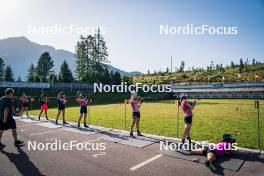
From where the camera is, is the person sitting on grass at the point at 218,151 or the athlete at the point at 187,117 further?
the athlete at the point at 187,117

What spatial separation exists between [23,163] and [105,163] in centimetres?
248

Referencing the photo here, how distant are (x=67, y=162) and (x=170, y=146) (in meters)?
3.81

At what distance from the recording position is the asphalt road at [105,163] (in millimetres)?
5645

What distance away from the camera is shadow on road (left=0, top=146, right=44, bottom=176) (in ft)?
18.5

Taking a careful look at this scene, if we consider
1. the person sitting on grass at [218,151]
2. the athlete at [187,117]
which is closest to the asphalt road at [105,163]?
the person sitting on grass at [218,151]

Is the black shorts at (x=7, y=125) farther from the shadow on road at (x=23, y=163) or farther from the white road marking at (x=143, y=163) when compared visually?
the white road marking at (x=143, y=163)

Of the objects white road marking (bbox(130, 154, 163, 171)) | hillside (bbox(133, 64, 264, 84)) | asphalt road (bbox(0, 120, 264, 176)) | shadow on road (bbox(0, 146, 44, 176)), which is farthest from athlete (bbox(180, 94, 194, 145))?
hillside (bbox(133, 64, 264, 84))

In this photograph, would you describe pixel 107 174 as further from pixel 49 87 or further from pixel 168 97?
pixel 168 97

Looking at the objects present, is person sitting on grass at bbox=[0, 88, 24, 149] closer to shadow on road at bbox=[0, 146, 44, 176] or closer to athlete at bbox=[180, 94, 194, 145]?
shadow on road at bbox=[0, 146, 44, 176]

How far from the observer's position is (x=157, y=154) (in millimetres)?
7152

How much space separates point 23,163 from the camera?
20.8 ft

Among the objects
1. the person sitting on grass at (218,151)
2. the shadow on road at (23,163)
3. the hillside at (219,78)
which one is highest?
the hillside at (219,78)

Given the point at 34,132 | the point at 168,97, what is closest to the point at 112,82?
the point at 168,97

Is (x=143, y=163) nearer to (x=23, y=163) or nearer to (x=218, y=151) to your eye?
(x=218, y=151)
